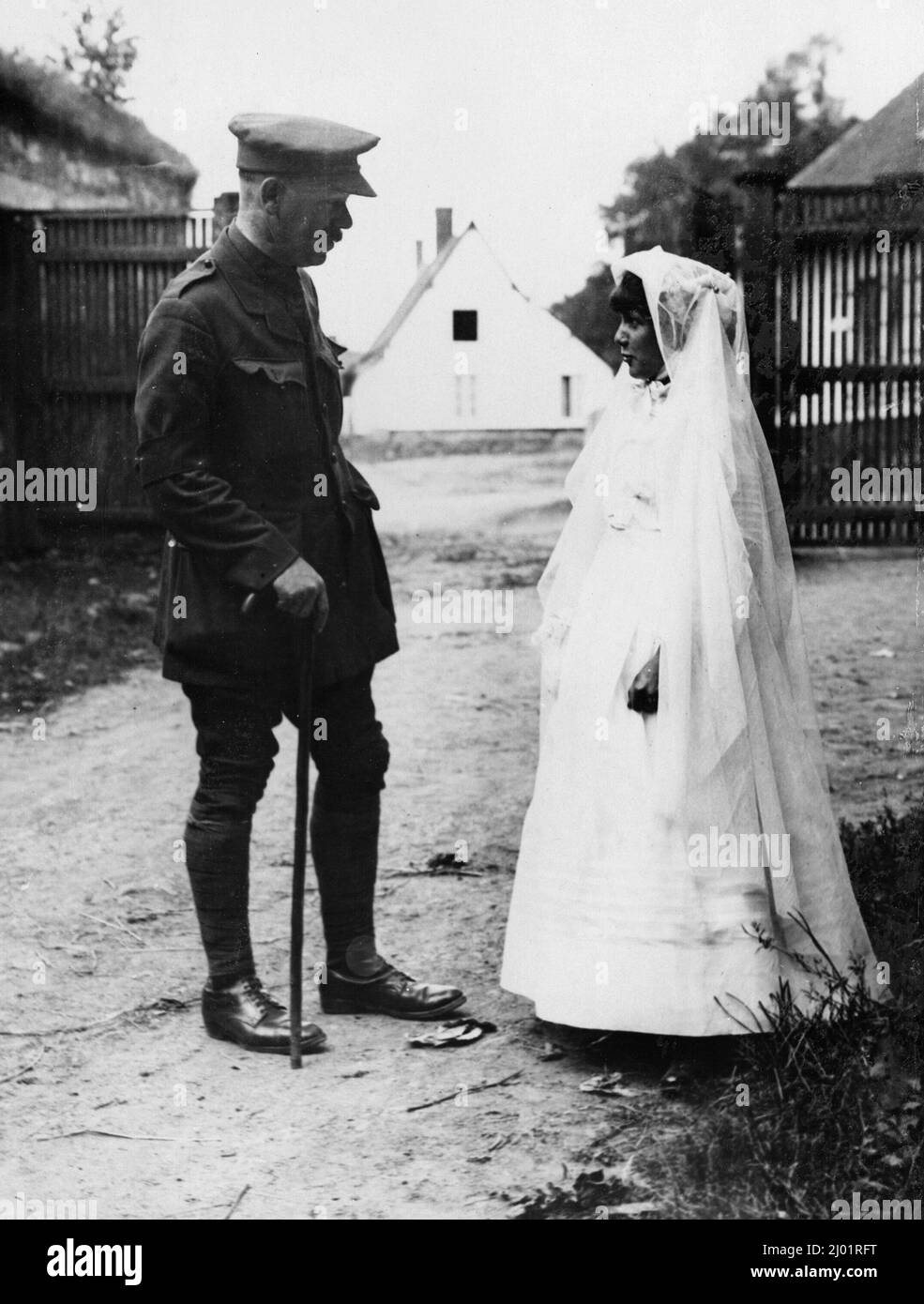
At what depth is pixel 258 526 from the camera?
3686mm

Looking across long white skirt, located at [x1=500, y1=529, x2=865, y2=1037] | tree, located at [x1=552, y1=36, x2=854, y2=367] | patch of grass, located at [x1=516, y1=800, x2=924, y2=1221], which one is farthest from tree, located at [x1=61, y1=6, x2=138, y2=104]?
patch of grass, located at [x1=516, y1=800, x2=924, y2=1221]

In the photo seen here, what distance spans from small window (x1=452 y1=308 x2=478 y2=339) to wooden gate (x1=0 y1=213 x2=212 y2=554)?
738 millimetres

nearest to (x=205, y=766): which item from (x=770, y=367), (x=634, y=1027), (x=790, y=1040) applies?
(x=634, y=1027)

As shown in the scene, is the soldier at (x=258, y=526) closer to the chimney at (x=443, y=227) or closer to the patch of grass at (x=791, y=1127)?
the chimney at (x=443, y=227)

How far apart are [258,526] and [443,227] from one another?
43.2 inches

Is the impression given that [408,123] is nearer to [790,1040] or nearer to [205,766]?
[205,766]

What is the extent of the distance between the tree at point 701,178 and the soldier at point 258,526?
35.1 inches

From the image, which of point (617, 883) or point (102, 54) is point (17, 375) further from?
point (617, 883)

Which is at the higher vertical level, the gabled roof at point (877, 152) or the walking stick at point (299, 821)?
the gabled roof at point (877, 152)

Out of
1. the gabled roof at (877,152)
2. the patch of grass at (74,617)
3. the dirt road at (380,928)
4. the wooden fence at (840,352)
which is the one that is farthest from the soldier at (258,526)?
the wooden fence at (840,352)

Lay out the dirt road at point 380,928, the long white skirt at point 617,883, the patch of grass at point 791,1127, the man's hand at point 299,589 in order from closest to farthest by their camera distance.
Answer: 1. the patch of grass at point 791,1127
2. the dirt road at point 380,928
3. the long white skirt at point 617,883
4. the man's hand at point 299,589

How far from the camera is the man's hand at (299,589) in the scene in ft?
12.1

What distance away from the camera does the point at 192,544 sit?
3.71 metres

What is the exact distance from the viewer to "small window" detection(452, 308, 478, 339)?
4234 millimetres
